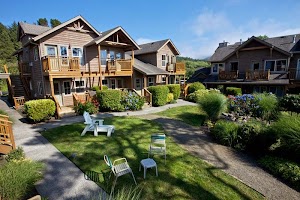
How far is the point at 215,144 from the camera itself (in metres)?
8.04

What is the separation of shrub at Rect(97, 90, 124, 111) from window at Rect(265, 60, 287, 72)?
1857 cm

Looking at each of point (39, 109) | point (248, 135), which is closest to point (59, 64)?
point (39, 109)

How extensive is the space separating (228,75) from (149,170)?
69.7 ft

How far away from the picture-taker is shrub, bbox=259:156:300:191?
17.4ft

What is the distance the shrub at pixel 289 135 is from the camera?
6.08m

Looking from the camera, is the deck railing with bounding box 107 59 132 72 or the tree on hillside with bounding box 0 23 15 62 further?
the tree on hillside with bounding box 0 23 15 62

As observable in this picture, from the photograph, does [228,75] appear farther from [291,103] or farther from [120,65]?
[120,65]

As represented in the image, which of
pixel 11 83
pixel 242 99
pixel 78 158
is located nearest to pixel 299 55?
pixel 242 99

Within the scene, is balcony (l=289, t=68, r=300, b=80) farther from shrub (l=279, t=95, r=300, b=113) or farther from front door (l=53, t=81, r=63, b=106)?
front door (l=53, t=81, r=63, b=106)

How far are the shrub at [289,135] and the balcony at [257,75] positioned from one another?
15993 millimetres

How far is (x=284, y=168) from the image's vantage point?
575cm

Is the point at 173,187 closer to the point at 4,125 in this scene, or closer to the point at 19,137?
the point at 4,125

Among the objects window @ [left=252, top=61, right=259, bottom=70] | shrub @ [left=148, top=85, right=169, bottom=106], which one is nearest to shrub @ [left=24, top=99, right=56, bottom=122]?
shrub @ [left=148, top=85, right=169, bottom=106]

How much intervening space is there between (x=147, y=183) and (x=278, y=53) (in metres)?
22.6
